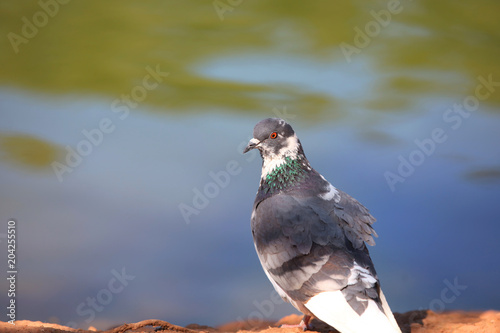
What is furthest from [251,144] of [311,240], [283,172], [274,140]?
→ [311,240]

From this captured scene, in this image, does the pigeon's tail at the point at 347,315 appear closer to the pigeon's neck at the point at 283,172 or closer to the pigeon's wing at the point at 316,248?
the pigeon's wing at the point at 316,248

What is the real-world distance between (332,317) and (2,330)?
9.70 feet

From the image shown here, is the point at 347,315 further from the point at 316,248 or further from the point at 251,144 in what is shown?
the point at 251,144

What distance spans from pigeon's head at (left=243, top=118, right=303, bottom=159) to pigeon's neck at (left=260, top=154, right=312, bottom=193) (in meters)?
0.07

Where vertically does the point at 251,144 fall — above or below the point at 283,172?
above

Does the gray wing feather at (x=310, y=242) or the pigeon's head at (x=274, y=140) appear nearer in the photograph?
the gray wing feather at (x=310, y=242)

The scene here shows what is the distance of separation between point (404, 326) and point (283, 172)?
2.17m

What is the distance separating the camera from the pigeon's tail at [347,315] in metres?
4.42

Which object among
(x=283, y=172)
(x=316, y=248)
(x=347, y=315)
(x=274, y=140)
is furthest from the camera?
(x=274, y=140)

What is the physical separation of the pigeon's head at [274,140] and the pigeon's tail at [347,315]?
5.49 ft

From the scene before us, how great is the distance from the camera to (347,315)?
4.53 metres

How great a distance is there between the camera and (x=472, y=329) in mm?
5312

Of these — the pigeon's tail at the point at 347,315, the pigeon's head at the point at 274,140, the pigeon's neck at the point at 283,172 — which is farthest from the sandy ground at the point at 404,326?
the pigeon's head at the point at 274,140

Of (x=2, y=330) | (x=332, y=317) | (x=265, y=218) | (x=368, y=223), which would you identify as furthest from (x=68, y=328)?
(x=368, y=223)
